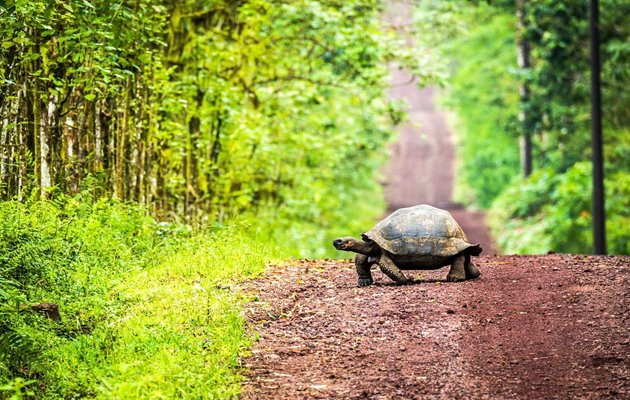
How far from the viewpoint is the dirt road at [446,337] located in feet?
25.8

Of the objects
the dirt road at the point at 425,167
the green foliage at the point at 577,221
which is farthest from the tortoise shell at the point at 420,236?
the dirt road at the point at 425,167

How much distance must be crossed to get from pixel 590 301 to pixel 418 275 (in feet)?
8.70

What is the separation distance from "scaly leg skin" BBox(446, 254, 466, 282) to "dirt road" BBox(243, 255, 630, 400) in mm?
147

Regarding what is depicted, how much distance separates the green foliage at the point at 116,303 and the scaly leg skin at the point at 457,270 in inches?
85.9

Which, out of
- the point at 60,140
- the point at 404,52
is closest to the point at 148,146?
the point at 60,140

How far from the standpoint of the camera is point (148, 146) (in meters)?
14.9

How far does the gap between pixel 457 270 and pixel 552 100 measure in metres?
22.4

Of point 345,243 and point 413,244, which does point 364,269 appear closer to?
point 345,243

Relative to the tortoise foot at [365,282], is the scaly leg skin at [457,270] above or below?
above

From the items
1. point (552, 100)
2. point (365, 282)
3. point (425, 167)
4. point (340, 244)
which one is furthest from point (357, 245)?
point (425, 167)

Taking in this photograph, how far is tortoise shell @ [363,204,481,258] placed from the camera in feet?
35.3

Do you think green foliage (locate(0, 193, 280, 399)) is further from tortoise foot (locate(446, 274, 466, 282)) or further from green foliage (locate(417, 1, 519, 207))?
green foliage (locate(417, 1, 519, 207))

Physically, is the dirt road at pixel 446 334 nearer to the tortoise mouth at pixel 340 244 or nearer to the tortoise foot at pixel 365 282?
the tortoise foot at pixel 365 282

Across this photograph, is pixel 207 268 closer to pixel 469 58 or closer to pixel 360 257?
pixel 360 257
